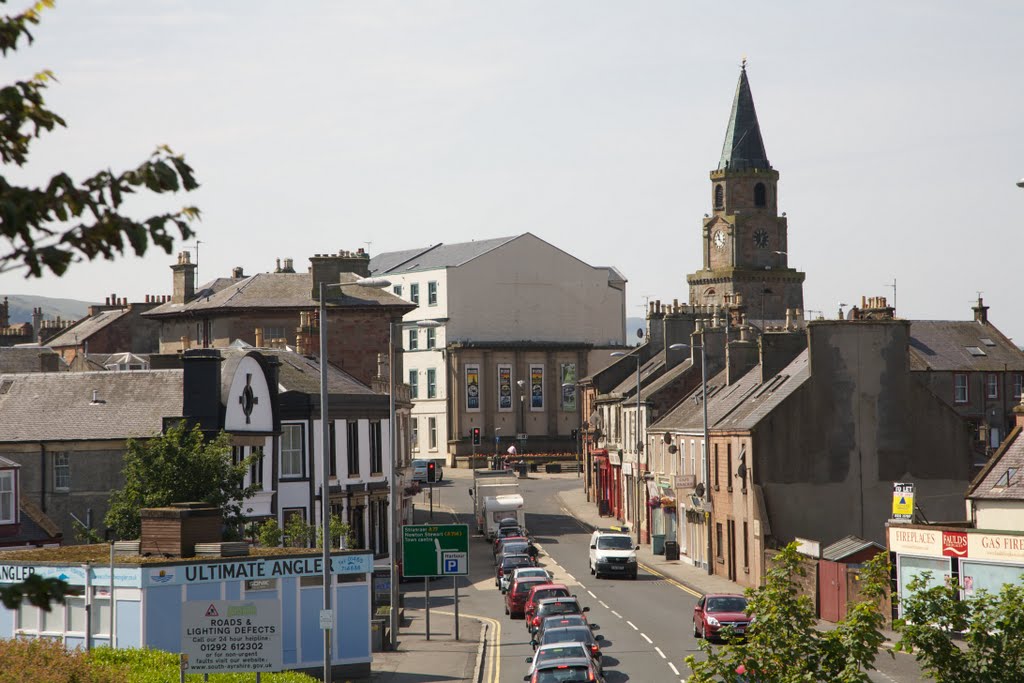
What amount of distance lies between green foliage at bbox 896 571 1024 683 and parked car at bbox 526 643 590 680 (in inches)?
512

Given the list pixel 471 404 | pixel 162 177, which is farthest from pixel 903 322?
pixel 471 404

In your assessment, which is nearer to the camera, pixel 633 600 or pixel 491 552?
pixel 633 600

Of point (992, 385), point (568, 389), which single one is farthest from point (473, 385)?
point (992, 385)

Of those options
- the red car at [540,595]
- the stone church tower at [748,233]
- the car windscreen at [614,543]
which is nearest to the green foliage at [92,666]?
the red car at [540,595]

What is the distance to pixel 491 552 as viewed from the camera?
7206cm

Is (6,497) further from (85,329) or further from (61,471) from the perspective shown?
(85,329)

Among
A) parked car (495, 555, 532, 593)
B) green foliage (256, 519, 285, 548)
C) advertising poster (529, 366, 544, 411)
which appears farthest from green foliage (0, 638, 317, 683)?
advertising poster (529, 366, 544, 411)

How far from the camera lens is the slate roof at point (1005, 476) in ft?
140

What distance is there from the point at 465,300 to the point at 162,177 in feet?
402

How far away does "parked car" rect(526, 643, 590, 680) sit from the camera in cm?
3006

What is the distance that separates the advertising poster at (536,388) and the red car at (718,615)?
89339 mm

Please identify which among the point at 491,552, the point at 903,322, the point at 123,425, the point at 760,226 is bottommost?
the point at 491,552

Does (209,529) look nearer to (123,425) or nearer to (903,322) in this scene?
(123,425)

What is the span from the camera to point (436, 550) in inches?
1687
